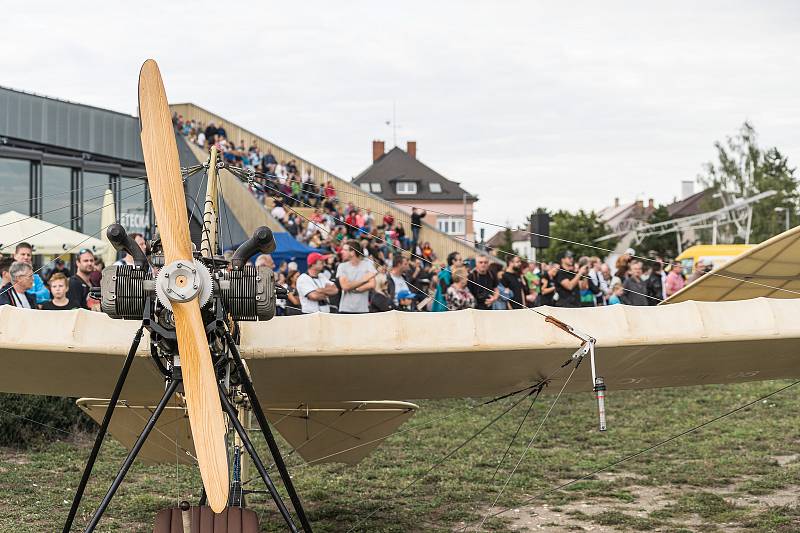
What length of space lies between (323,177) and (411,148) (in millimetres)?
64830

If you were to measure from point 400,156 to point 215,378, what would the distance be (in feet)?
313

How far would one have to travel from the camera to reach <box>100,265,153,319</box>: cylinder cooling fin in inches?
208

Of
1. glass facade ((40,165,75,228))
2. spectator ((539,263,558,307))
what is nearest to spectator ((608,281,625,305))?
spectator ((539,263,558,307))

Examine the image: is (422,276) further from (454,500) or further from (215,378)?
(215,378)

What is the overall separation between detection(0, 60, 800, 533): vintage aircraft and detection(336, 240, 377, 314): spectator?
4038 millimetres

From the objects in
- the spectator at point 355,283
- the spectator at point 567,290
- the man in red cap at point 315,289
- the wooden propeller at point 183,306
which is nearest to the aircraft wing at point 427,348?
the wooden propeller at point 183,306

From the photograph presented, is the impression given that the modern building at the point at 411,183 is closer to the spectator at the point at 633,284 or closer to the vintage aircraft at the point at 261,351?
the spectator at the point at 633,284

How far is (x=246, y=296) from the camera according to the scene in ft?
17.9

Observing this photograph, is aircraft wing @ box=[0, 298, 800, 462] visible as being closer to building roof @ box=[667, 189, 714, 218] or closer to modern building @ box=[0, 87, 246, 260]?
modern building @ box=[0, 87, 246, 260]

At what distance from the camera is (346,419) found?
871 cm

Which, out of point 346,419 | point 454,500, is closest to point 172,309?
point 346,419

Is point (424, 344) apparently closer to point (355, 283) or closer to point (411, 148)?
point (355, 283)

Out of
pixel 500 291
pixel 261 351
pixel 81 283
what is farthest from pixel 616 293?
pixel 261 351

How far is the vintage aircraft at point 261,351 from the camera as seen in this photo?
17.4 ft
